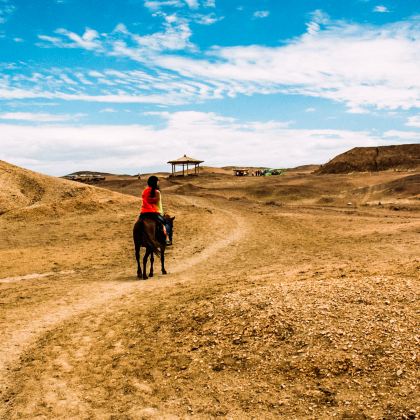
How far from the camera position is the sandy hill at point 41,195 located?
2388 centimetres

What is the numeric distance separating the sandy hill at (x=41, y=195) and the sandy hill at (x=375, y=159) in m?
40.1

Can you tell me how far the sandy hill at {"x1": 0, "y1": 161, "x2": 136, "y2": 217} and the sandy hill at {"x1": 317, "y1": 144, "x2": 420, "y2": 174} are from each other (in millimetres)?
40057

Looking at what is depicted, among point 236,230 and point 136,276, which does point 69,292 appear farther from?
point 236,230

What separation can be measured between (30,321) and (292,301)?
4801 millimetres

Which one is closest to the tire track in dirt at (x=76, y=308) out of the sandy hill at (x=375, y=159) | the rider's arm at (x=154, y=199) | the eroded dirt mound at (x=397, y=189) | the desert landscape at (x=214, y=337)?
the desert landscape at (x=214, y=337)

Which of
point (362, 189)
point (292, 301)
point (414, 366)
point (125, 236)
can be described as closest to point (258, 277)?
point (292, 301)

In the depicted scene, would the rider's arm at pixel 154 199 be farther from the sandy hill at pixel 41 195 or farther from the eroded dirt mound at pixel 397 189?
the eroded dirt mound at pixel 397 189

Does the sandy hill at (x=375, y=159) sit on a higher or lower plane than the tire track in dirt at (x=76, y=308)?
higher

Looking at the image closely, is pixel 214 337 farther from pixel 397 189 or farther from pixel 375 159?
pixel 375 159

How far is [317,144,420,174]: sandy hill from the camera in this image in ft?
188

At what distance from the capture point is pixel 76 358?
21.8ft

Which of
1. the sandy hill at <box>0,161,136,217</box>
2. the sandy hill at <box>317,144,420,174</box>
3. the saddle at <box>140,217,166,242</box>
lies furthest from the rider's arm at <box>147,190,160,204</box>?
the sandy hill at <box>317,144,420,174</box>

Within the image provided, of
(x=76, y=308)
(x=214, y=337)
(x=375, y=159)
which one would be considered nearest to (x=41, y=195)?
(x=76, y=308)

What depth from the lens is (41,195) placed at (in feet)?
85.3
